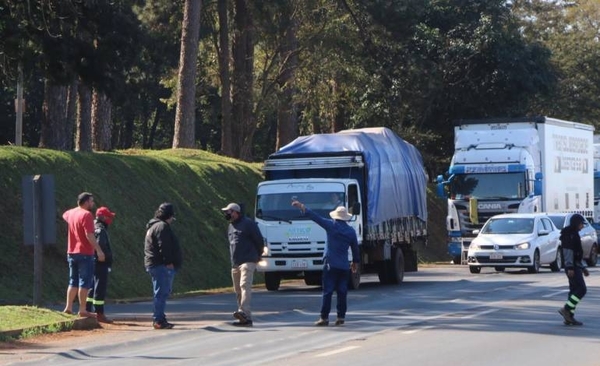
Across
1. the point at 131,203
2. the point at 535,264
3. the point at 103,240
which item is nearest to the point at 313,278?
the point at 131,203

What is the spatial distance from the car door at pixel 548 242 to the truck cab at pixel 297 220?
8199 millimetres

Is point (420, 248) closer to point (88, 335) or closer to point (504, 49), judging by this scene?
point (504, 49)

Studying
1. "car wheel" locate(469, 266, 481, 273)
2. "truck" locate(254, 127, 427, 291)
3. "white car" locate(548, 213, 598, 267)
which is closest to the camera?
"truck" locate(254, 127, 427, 291)

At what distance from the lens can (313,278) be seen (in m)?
26.5

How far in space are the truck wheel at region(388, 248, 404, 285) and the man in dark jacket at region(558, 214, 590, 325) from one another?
400 inches

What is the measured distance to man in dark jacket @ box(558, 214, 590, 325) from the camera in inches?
675

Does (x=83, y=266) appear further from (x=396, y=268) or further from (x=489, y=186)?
(x=489, y=186)

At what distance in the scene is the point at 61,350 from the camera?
14781 mm

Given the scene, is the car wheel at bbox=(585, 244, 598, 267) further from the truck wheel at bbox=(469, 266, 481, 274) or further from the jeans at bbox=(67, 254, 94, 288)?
the jeans at bbox=(67, 254, 94, 288)

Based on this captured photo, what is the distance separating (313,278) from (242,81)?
16.5 meters

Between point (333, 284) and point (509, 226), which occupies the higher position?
point (509, 226)

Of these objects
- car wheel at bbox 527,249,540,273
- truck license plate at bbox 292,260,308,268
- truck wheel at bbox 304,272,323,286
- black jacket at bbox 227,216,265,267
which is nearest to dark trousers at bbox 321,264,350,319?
black jacket at bbox 227,216,265,267

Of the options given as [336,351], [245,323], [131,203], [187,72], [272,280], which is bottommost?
[336,351]

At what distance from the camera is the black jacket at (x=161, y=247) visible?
16.9m
